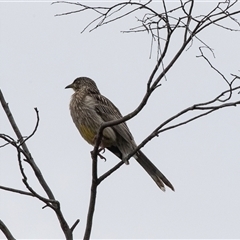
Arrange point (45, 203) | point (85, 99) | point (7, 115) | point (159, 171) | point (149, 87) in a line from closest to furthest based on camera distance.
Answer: point (149, 87) → point (45, 203) → point (7, 115) → point (159, 171) → point (85, 99)

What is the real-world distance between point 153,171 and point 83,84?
1973 millimetres

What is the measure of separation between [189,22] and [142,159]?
9.62ft

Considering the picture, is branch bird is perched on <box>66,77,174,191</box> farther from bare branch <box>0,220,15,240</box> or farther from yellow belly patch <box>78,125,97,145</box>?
bare branch <box>0,220,15,240</box>

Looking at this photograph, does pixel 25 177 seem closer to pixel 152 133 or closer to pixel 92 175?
pixel 92 175

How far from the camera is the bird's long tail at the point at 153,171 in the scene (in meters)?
6.46

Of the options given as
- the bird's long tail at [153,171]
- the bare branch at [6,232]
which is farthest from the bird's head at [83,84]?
the bare branch at [6,232]

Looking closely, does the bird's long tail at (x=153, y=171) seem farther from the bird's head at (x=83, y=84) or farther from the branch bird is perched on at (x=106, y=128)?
the bird's head at (x=83, y=84)

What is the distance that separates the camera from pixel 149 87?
4008 mm

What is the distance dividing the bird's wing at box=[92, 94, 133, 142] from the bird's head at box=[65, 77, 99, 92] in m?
0.38

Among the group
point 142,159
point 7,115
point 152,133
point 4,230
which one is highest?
point 142,159

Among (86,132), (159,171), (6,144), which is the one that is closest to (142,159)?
(159,171)

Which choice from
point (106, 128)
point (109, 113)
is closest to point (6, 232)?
point (106, 128)

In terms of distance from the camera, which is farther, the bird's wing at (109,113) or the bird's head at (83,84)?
the bird's head at (83,84)

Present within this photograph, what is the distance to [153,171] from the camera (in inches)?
262
